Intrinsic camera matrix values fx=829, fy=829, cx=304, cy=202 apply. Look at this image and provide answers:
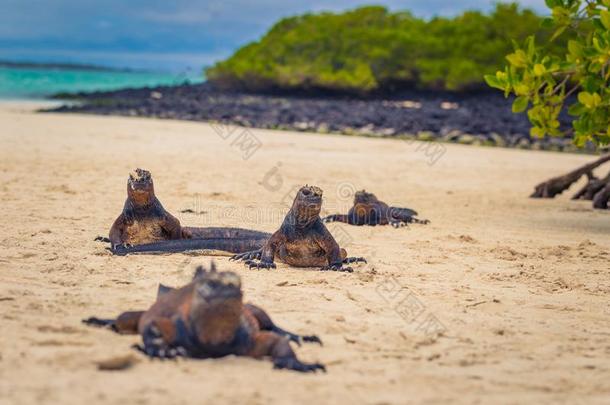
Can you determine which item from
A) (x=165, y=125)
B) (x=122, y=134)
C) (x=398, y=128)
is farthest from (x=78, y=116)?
(x=398, y=128)

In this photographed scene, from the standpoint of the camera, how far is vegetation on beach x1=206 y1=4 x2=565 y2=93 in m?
35.8

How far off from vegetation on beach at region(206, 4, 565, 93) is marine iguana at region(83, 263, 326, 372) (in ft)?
102

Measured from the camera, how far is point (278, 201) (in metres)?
10.0

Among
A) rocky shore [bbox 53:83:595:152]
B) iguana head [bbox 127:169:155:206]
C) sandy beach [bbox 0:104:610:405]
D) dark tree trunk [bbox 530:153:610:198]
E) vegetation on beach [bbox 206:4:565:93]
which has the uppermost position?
vegetation on beach [bbox 206:4:565:93]

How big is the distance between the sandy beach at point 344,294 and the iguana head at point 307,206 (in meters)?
0.44

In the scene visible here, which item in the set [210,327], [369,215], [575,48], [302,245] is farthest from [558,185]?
[210,327]

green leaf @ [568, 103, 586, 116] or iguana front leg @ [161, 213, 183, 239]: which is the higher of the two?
green leaf @ [568, 103, 586, 116]

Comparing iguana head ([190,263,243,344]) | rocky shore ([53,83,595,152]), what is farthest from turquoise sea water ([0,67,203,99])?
iguana head ([190,263,243,344])

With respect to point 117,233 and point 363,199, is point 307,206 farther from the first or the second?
point 363,199

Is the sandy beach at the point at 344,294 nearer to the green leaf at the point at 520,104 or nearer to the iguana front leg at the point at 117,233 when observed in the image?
the iguana front leg at the point at 117,233

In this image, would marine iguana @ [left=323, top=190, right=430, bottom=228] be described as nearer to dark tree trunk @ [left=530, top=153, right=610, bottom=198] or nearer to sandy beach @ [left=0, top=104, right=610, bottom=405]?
sandy beach @ [left=0, top=104, right=610, bottom=405]

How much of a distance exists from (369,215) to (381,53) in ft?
97.7

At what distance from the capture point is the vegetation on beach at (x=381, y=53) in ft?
117

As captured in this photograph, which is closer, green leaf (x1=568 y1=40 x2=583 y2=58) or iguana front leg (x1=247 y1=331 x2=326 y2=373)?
iguana front leg (x1=247 y1=331 x2=326 y2=373)
